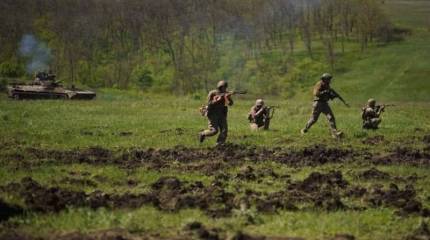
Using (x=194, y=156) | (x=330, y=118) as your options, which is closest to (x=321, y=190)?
(x=194, y=156)

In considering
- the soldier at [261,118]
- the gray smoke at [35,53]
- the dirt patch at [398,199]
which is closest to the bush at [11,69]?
the gray smoke at [35,53]

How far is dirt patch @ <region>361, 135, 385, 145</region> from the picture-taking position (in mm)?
21391

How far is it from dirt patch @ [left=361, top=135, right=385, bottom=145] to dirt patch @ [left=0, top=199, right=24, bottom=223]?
42.8 feet

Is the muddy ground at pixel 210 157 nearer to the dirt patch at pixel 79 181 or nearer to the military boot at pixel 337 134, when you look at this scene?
the dirt patch at pixel 79 181

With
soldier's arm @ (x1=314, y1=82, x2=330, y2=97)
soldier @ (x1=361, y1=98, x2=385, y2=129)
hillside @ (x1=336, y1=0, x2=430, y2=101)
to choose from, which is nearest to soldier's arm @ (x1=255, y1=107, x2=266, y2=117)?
soldier's arm @ (x1=314, y1=82, x2=330, y2=97)

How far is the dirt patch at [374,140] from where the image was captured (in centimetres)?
2139

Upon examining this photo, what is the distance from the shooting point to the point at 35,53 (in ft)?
239

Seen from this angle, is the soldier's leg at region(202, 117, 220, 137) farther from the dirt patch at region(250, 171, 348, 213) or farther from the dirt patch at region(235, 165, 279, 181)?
the dirt patch at region(250, 171, 348, 213)

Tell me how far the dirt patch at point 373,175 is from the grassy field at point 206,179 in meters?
0.05

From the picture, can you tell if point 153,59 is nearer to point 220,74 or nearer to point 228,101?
point 220,74

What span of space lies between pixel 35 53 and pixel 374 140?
57069 mm

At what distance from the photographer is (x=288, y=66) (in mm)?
78500

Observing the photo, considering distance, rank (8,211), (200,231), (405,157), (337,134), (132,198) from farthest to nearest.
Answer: (337,134) < (405,157) < (132,198) < (8,211) < (200,231)

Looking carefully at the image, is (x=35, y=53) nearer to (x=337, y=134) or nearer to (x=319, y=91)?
(x=319, y=91)
